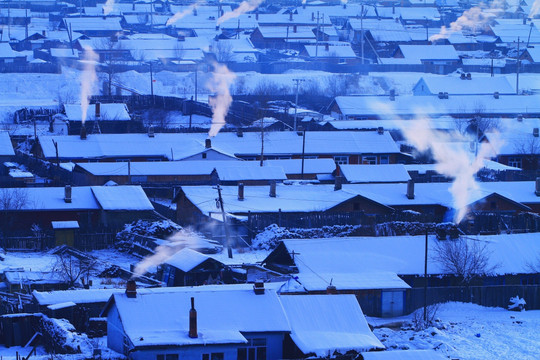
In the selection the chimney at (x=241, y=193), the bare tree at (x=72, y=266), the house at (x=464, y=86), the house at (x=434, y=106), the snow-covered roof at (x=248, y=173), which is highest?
the house at (x=464, y=86)

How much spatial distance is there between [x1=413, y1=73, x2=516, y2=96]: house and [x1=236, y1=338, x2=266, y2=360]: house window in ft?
138

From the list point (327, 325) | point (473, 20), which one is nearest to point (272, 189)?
point (327, 325)

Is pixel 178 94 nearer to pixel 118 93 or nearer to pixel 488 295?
pixel 118 93

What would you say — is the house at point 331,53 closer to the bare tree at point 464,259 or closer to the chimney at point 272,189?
the chimney at point 272,189

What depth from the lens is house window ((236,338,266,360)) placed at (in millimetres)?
19906

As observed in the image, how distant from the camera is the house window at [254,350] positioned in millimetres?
19906

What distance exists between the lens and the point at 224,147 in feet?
144

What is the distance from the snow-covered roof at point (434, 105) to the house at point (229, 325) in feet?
114

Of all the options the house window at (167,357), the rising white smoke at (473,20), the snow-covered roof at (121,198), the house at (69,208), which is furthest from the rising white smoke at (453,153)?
the rising white smoke at (473,20)

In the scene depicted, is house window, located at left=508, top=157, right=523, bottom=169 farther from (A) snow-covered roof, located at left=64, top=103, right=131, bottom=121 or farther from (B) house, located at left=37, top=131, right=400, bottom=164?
(A) snow-covered roof, located at left=64, top=103, right=131, bottom=121

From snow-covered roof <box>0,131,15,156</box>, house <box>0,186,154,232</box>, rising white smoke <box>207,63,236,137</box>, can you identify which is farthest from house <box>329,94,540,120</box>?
house <box>0,186,154,232</box>

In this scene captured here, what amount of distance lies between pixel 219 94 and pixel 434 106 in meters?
11.0

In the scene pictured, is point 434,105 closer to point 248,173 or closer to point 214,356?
point 248,173

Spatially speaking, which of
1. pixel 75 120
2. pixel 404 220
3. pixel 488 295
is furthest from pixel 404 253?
pixel 75 120
